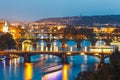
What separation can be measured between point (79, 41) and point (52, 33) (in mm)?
13746

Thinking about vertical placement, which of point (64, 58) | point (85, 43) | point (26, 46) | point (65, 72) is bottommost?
point (65, 72)

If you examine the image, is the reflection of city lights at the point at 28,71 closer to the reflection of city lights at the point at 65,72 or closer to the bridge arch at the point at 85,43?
the reflection of city lights at the point at 65,72

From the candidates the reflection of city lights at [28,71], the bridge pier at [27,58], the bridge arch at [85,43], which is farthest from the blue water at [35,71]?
the bridge arch at [85,43]

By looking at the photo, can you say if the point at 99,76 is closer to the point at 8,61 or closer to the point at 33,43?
the point at 8,61

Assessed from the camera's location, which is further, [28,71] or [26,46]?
[26,46]

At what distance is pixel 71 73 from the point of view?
2475 centimetres

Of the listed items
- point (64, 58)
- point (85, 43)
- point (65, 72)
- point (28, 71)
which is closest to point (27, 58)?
point (64, 58)

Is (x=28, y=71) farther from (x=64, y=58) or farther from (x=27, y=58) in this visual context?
(x=64, y=58)

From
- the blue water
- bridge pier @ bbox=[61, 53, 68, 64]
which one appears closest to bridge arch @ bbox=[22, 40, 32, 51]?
bridge pier @ bbox=[61, 53, 68, 64]

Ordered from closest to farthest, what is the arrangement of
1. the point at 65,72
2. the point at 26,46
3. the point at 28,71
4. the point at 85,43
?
1. the point at 65,72
2. the point at 28,71
3. the point at 26,46
4. the point at 85,43

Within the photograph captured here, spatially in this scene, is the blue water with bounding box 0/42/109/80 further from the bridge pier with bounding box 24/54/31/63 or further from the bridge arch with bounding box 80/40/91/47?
the bridge arch with bounding box 80/40/91/47

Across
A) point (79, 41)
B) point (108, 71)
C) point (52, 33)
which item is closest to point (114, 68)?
point (108, 71)

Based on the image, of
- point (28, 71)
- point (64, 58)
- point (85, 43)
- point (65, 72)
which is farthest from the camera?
point (85, 43)

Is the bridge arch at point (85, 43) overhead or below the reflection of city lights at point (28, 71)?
overhead
